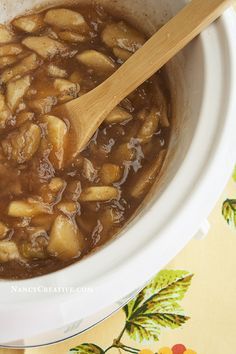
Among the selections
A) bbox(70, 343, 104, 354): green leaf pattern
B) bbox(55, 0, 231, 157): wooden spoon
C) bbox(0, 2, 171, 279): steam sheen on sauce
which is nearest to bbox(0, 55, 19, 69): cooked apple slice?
bbox(0, 2, 171, 279): steam sheen on sauce

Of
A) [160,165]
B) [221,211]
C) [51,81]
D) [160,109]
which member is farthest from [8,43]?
[221,211]

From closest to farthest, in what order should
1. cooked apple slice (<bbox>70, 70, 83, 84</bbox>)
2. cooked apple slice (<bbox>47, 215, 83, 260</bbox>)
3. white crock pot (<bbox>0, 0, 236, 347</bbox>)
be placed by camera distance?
1. white crock pot (<bbox>0, 0, 236, 347</bbox>)
2. cooked apple slice (<bbox>47, 215, 83, 260</bbox>)
3. cooked apple slice (<bbox>70, 70, 83, 84</bbox>)

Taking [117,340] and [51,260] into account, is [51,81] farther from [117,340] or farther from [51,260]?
[117,340]

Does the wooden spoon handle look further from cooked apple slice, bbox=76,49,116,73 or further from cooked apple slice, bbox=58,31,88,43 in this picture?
cooked apple slice, bbox=58,31,88,43

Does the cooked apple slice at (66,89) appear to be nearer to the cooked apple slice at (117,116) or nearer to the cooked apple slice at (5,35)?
the cooked apple slice at (117,116)

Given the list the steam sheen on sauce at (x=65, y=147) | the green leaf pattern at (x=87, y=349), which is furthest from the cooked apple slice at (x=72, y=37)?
the green leaf pattern at (x=87, y=349)
